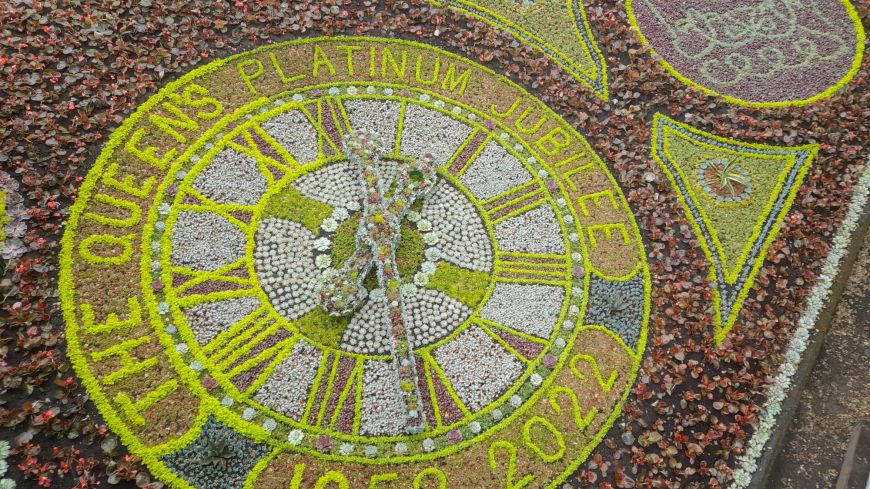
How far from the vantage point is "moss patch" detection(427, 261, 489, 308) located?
10.1 metres

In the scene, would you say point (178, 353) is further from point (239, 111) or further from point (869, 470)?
point (869, 470)

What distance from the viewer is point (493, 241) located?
1066 cm

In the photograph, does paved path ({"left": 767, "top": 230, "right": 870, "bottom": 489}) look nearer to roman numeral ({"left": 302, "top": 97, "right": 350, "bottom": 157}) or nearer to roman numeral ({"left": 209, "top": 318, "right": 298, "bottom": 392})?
roman numeral ({"left": 209, "top": 318, "right": 298, "bottom": 392})

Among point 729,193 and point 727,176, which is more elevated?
point 727,176

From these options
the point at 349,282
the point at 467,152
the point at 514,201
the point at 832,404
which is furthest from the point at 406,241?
the point at 832,404

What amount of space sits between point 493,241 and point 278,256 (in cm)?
369

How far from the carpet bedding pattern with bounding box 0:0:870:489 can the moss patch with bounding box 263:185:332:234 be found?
0.05 meters

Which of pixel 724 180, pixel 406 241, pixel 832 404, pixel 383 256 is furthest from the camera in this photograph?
pixel 724 180

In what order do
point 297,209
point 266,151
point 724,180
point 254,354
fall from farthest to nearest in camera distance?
point 724,180
point 266,151
point 297,209
point 254,354

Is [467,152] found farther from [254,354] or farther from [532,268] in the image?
[254,354]

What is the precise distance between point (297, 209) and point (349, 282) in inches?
80.4

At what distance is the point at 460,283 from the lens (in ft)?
33.4

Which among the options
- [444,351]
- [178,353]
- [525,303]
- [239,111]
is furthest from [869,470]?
[239,111]

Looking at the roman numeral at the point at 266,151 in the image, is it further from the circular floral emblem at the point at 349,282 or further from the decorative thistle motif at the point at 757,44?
the decorative thistle motif at the point at 757,44
